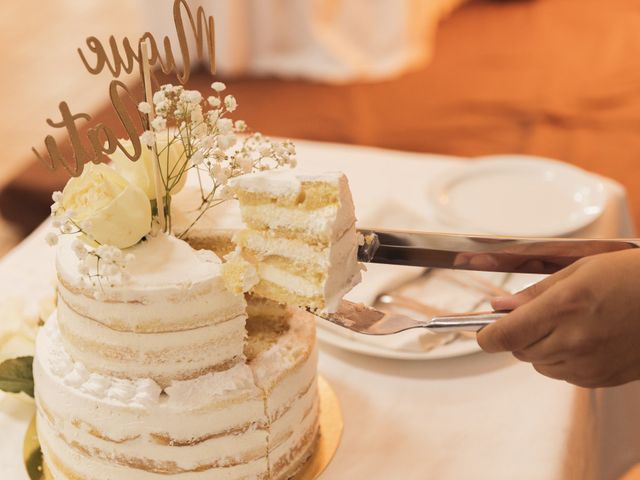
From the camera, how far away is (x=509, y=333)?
1172mm

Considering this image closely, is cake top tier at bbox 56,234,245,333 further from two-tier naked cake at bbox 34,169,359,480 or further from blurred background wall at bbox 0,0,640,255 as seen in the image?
blurred background wall at bbox 0,0,640,255

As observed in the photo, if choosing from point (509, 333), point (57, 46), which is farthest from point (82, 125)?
point (57, 46)

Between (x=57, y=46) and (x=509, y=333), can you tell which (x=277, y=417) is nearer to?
(x=509, y=333)

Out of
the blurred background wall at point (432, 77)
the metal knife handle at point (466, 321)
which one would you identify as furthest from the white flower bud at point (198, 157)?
the blurred background wall at point (432, 77)

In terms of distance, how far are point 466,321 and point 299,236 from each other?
30cm

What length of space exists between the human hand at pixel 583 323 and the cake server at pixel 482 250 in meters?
0.16

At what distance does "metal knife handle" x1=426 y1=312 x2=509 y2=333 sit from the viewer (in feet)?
3.99

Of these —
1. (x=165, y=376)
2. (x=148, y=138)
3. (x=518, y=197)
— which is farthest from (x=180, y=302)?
(x=518, y=197)

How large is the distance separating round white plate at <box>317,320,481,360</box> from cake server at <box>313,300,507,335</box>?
9.1 inches

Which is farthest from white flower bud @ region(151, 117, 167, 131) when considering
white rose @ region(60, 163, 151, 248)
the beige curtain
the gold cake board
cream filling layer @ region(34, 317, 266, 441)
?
the beige curtain

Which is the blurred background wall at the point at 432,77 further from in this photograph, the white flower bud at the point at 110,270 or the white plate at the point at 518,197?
the white flower bud at the point at 110,270

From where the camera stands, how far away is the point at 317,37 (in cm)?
382

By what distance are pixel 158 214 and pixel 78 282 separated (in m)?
0.15

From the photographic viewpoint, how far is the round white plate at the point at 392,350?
1.54m
